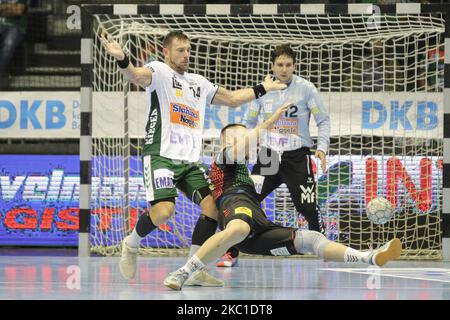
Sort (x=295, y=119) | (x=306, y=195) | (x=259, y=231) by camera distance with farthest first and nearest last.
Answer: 1. (x=295, y=119)
2. (x=306, y=195)
3. (x=259, y=231)

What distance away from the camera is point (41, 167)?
38.2 ft

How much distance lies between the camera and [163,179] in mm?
6816

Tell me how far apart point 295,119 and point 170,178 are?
9.43 ft

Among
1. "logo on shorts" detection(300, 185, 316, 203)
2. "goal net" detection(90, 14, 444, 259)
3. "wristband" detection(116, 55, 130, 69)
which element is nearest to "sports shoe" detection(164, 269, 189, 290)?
"wristband" detection(116, 55, 130, 69)

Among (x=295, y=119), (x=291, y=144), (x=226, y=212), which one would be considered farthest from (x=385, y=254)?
(x=295, y=119)

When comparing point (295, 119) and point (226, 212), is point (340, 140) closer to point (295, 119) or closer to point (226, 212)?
point (295, 119)

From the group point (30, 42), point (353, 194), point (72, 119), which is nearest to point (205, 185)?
point (353, 194)

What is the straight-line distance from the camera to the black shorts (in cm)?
635

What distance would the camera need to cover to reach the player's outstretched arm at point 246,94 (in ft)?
24.0

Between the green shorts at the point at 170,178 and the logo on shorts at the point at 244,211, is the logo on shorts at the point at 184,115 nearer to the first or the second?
the green shorts at the point at 170,178

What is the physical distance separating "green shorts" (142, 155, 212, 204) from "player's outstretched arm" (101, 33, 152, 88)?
0.57 meters

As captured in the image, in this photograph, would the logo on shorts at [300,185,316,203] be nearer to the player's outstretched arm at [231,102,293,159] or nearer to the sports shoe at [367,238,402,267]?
the player's outstretched arm at [231,102,293,159]

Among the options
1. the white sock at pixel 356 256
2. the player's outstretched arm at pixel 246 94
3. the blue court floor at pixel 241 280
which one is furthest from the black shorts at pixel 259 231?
the player's outstretched arm at pixel 246 94

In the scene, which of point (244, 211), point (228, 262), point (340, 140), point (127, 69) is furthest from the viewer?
point (340, 140)
